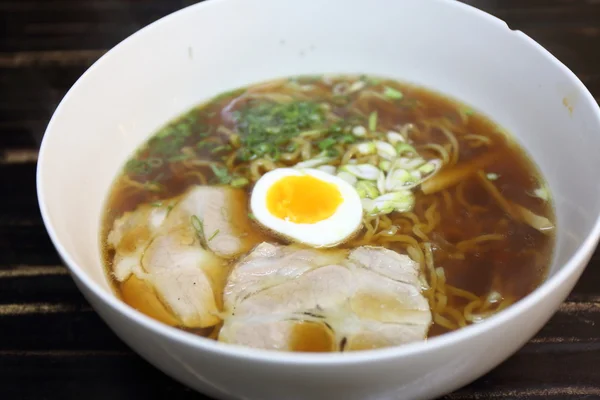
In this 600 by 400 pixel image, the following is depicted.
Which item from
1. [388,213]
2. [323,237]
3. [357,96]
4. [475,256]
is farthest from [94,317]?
[357,96]

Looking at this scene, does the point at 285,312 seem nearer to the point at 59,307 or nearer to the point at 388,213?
the point at 388,213

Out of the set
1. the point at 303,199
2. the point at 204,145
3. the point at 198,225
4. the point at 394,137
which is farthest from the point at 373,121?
the point at 198,225

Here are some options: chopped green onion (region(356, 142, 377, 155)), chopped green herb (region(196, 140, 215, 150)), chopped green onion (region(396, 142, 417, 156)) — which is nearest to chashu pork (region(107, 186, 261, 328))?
chopped green herb (region(196, 140, 215, 150))

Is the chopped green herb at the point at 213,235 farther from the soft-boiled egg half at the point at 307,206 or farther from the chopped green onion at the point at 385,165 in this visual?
the chopped green onion at the point at 385,165

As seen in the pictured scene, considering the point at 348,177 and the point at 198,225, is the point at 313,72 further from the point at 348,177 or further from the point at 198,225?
the point at 198,225

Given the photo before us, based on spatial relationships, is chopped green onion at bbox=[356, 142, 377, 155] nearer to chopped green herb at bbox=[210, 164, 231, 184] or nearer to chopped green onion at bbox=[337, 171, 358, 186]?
chopped green onion at bbox=[337, 171, 358, 186]
